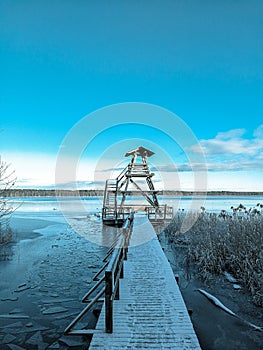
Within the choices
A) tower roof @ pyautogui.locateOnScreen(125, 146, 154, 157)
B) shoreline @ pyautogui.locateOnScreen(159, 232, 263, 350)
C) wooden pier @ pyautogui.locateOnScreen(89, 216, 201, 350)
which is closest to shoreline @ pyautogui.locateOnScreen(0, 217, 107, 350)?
wooden pier @ pyautogui.locateOnScreen(89, 216, 201, 350)

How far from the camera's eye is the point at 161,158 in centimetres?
2078

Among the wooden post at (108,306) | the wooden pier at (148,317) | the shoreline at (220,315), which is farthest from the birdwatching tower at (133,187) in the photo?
the wooden post at (108,306)

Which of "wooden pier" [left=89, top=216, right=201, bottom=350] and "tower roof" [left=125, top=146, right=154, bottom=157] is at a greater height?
"tower roof" [left=125, top=146, right=154, bottom=157]

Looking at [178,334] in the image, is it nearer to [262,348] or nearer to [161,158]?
[262,348]

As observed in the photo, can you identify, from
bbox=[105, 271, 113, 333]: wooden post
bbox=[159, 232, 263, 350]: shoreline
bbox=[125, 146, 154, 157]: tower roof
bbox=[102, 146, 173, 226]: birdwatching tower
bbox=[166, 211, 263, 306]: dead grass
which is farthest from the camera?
bbox=[125, 146, 154, 157]: tower roof

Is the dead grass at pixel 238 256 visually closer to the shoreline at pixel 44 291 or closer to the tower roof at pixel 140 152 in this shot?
the shoreline at pixel 44 291

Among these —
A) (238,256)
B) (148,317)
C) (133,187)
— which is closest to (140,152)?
(133,187)

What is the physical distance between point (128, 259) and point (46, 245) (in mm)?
7008

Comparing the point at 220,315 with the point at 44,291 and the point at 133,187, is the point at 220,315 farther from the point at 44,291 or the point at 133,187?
the point at 133,187

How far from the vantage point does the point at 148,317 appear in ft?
14.8

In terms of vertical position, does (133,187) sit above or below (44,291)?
above

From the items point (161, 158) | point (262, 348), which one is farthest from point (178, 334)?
point (161, 158)

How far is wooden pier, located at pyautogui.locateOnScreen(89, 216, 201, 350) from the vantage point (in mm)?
3803

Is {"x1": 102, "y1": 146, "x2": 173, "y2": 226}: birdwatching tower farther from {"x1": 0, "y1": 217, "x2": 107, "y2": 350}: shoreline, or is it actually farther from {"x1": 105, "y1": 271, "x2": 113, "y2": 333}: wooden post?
{"x1": 105, "y1": 271, "x2": 113, "y2": 333}: wooden post
